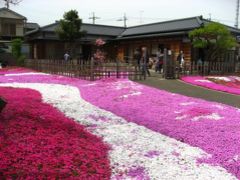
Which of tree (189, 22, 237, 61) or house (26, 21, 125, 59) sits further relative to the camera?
house (26, 21, 125, 59)

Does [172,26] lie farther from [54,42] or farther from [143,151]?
[143,151]

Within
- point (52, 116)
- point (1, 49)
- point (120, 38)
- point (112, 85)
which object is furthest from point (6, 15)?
point (52, 116)

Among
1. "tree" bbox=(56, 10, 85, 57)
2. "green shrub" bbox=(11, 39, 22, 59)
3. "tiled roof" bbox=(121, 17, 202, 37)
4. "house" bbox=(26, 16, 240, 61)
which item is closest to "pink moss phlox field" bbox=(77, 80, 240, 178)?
"house" bbox=(26, 16, 240, 61)

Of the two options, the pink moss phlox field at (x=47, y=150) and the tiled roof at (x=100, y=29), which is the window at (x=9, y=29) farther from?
the pink moss phlox field at (x=47, y=150)

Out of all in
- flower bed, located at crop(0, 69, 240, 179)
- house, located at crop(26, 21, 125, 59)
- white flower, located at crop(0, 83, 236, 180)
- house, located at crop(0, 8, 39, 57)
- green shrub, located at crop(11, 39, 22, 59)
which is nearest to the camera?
white flower, located at crop(0, 83, 236, 180)

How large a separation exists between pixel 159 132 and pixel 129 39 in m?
28.8

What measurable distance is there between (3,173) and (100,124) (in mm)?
4670

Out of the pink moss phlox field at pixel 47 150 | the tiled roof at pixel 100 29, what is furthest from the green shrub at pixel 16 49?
the pink moss phlox field at pixel 47 150

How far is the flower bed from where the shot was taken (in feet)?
22.1

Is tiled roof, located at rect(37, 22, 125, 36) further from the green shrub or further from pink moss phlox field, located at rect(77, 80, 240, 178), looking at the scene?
pink moss phlox field, located at rect(77, 80, 240, 178)

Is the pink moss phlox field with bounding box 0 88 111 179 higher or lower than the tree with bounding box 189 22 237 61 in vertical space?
lower

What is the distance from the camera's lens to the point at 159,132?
30.4 feet

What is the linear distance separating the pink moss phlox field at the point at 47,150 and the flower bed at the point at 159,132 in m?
0.40

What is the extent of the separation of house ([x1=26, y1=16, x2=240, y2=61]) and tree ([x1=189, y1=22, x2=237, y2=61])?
247 cm
